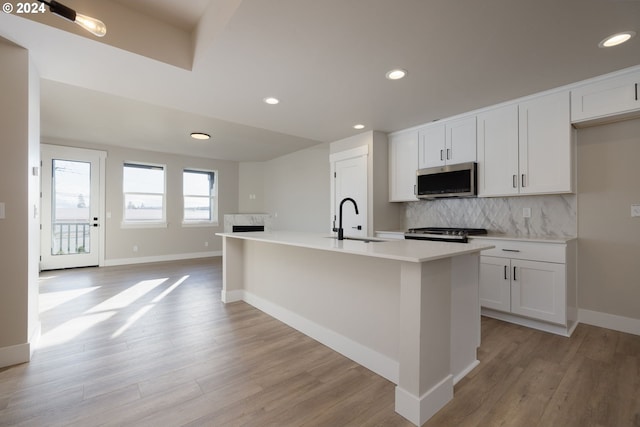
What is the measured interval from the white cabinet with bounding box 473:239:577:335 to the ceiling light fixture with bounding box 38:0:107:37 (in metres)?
3.52

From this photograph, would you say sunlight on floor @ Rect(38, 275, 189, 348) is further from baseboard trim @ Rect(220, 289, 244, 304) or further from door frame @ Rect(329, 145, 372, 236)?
door frame @ Rect(329, 145, 372, 236)

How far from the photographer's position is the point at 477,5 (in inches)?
67.6

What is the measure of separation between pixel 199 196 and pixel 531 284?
6954 millimetres

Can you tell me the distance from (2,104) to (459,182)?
14.3 feet

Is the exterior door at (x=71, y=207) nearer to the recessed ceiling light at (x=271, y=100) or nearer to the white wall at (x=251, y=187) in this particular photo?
the white wall at (x=251, y=187)

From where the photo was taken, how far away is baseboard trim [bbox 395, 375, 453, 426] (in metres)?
1.55

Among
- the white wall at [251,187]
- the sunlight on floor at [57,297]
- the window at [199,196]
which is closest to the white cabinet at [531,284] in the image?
the sunlight on floor at [57,297]

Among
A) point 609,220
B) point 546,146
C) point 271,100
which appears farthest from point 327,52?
point 609,220

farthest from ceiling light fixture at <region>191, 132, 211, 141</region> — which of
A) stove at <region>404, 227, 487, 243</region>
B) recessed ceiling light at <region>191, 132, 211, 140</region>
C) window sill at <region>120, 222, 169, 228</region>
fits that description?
stove at <region>404, 227, 487, 243</region>

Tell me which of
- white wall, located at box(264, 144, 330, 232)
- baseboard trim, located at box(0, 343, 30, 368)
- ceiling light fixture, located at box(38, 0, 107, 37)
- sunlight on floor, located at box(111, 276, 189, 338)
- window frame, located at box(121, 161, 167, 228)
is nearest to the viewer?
ceiling light fixture, located at box(38, 0, 107, 37)

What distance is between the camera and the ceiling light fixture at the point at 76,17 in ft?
4.00

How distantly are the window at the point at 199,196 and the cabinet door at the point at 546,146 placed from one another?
666cm

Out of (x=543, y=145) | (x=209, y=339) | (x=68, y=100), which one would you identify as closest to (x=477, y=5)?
(x=543, y=145)

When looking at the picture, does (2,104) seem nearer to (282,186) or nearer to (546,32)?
(546,32)
